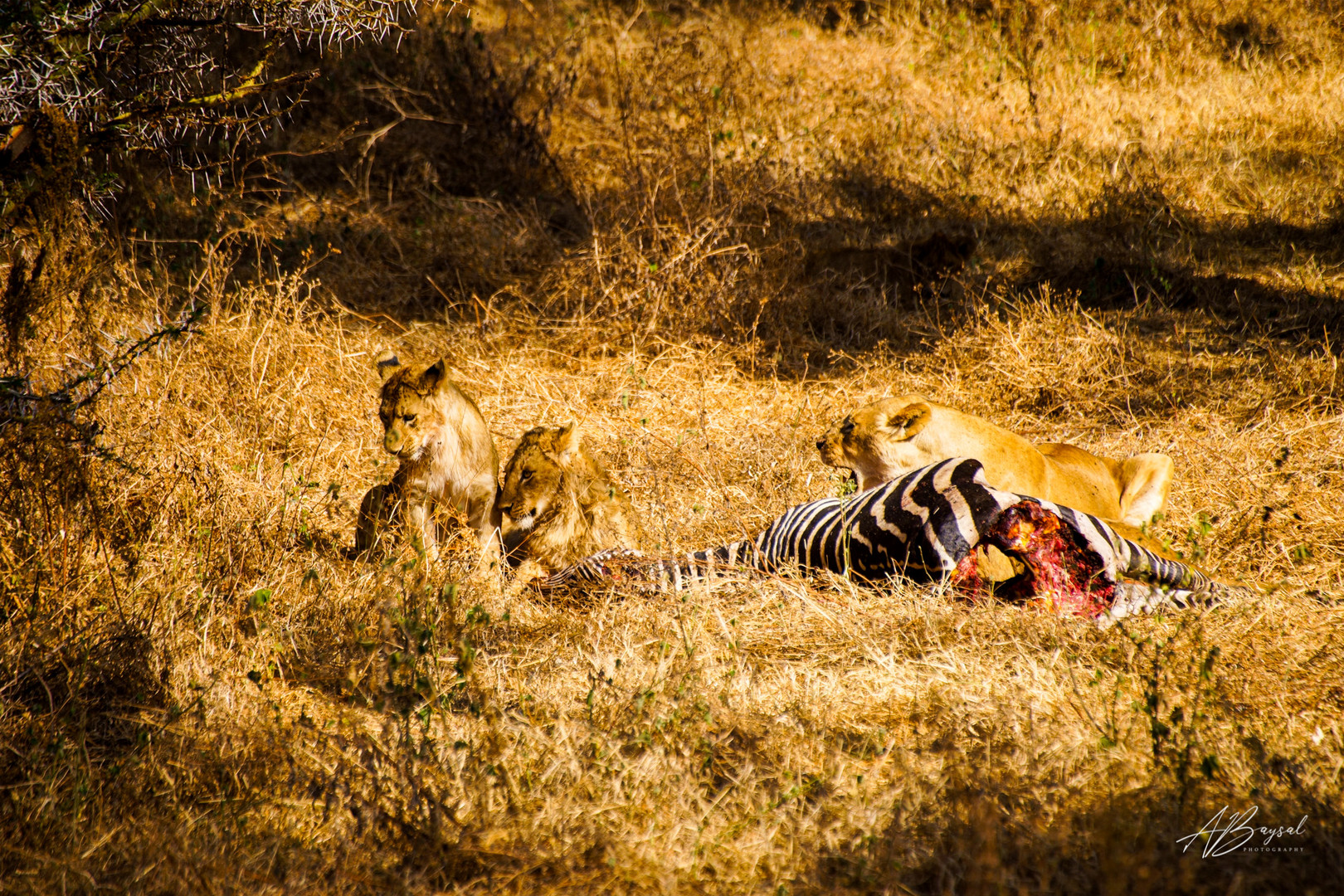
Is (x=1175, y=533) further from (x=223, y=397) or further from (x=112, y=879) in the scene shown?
(x=223, y=397)

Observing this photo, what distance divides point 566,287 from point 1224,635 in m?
5.44

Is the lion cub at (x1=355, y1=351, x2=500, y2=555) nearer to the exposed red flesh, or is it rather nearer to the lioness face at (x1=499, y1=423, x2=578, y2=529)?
the lioness face at (x1=499, y1=423, x2=578, y2=529)

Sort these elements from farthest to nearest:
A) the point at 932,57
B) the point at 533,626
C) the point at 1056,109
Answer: the point at 932,57 < the point at 1056,109 < the point at 533,626

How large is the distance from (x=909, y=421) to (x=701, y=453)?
159 centimetres

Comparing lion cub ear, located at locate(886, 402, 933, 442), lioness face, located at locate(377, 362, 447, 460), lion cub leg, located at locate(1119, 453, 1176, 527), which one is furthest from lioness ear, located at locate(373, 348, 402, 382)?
lion cub leg, located at locate(1119, 453, 1176, 527)

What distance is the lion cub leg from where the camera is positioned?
453 cm

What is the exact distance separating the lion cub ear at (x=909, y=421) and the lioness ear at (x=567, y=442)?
148 cm

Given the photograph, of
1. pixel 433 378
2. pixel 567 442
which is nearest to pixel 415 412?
pixel 433 378

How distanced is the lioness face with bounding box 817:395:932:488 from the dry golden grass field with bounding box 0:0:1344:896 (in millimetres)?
559

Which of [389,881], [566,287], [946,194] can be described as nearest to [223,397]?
[566,287]

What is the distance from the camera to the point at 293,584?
3.83 m

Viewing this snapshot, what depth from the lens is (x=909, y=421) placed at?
4.46 m

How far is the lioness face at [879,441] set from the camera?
14.6 feet
